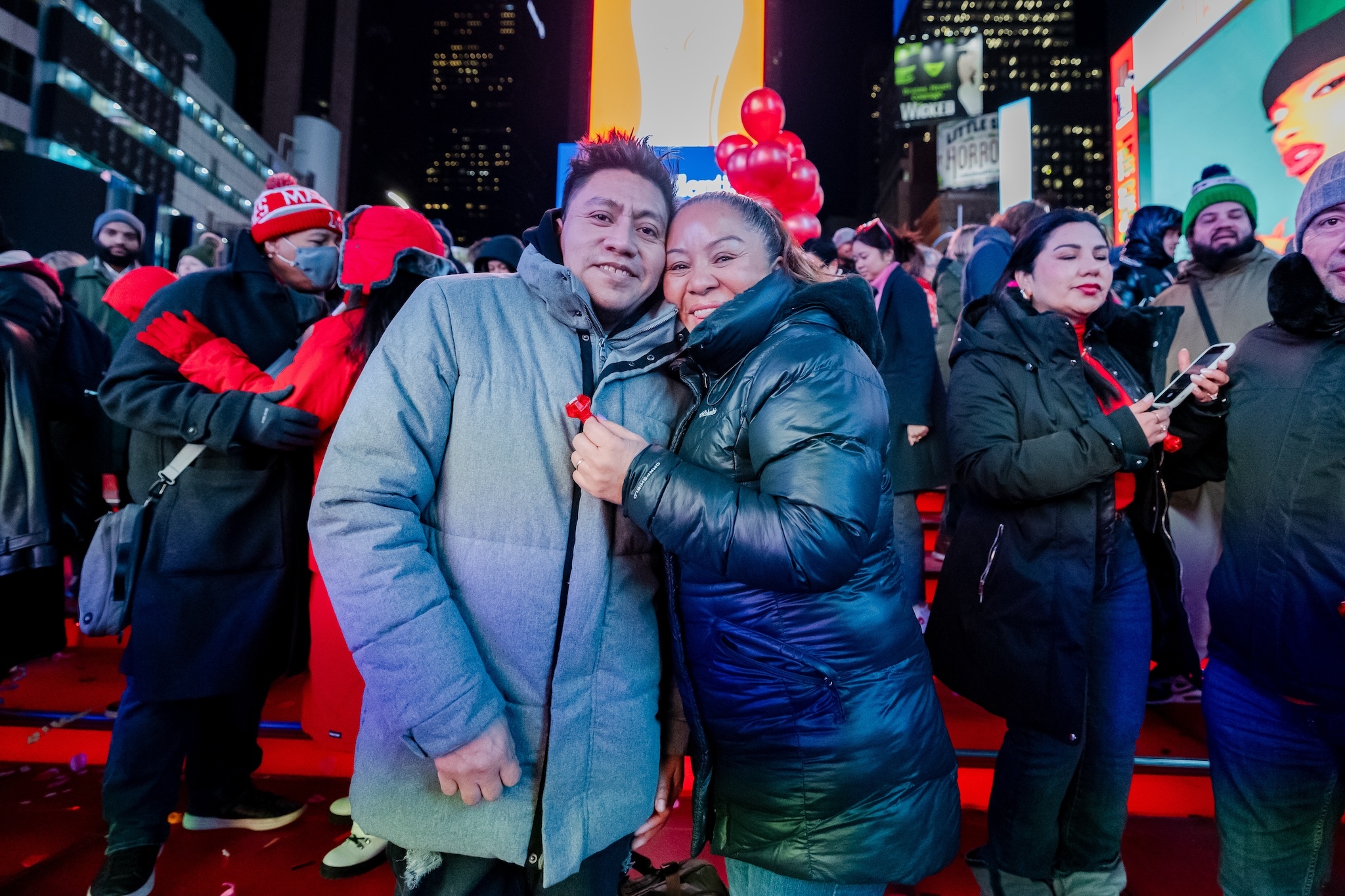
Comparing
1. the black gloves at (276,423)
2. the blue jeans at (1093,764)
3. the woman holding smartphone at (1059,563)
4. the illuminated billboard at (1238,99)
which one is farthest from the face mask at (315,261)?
the illuminated billboard at (1238,99)

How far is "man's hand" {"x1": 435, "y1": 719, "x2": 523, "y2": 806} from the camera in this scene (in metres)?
1.06

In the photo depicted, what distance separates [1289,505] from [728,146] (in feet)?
18.8

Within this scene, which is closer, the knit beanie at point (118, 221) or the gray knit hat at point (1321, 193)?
the gray knit hat at point (1321, 193)

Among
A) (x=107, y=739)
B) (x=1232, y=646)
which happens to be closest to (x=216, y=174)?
(x=107, y=739)

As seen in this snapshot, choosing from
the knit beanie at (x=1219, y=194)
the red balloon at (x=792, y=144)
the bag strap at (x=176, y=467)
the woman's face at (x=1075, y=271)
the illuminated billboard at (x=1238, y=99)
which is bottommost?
the bag strap at (x=176, y=467)

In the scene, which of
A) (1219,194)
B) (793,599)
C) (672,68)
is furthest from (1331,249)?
(672,68)

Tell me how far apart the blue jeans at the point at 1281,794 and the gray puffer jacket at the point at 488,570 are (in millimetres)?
1503

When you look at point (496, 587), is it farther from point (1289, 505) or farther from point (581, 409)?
point (1289, 505)

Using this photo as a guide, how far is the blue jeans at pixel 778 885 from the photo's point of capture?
124cm

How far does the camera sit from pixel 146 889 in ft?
6.57

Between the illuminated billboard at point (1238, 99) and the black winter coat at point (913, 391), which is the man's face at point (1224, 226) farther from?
the illuminated billboard at point (1238, 99)

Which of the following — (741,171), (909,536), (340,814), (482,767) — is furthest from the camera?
(741,171)

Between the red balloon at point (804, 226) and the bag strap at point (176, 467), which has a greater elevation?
the red balloon at point (804, 226)

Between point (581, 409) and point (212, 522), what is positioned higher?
point (581, 409)
